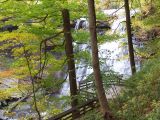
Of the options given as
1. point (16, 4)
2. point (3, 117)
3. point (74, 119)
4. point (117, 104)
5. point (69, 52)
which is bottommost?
point (3, 117)

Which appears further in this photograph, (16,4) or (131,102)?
(16,4)

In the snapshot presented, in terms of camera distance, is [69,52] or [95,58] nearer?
[95,58]

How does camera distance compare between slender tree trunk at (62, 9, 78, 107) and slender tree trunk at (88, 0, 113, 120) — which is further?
slender tree trunk at (62, 9, 78, 107)

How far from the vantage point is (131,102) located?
1016cm

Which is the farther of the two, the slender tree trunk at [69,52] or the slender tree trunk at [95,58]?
the slender tree trunk at [69,52]

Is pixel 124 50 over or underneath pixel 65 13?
underneath

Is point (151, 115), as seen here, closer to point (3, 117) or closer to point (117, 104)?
point (117, 104)

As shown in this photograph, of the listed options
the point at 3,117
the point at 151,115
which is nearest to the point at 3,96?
the point at 3,117

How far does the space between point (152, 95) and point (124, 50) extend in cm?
1678

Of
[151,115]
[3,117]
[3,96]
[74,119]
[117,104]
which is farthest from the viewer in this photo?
[3,117]

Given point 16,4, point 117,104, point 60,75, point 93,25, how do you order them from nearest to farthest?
point 93,25 < point 117,104 < point 16,4 < point 60,75

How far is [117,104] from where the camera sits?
11.6 metres

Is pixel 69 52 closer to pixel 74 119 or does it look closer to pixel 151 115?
pixel 74 119

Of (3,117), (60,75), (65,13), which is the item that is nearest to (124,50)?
(60,75)
